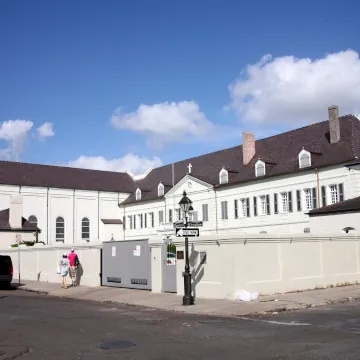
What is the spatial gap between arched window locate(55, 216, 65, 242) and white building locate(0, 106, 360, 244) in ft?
0.47

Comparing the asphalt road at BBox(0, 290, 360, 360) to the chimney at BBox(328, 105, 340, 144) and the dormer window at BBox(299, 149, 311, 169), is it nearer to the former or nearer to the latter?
the dormer window at BBox(299, 149, 311, 169)

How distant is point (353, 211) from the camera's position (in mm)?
29859

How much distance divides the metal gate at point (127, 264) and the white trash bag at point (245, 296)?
18.4ft

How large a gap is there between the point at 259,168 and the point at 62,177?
33970 mm

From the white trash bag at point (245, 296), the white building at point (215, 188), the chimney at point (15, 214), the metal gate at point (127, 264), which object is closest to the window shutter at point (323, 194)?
the white building at point (215, 188)

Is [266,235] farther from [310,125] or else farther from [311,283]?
[310,125]

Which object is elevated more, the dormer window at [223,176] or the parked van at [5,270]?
the dormer window at [223,176]

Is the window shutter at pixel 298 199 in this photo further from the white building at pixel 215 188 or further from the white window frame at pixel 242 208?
the white window frame at pixel 242 208

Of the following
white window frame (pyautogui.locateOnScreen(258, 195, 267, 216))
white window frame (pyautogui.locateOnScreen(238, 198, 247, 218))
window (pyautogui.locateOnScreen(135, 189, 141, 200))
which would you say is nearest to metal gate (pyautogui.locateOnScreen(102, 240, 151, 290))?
white window frame (pyautogui.locateOnScreen(258, 195, 267, 216))

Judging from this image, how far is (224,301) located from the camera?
1755 cm

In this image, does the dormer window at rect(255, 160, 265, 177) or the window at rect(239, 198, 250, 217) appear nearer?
the dormer window at rect(255, 160, 265, 177)

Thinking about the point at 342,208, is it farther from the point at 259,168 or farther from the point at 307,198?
the point at 259,168

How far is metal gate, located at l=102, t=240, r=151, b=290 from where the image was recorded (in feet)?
73.4

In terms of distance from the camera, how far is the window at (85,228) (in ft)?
243
